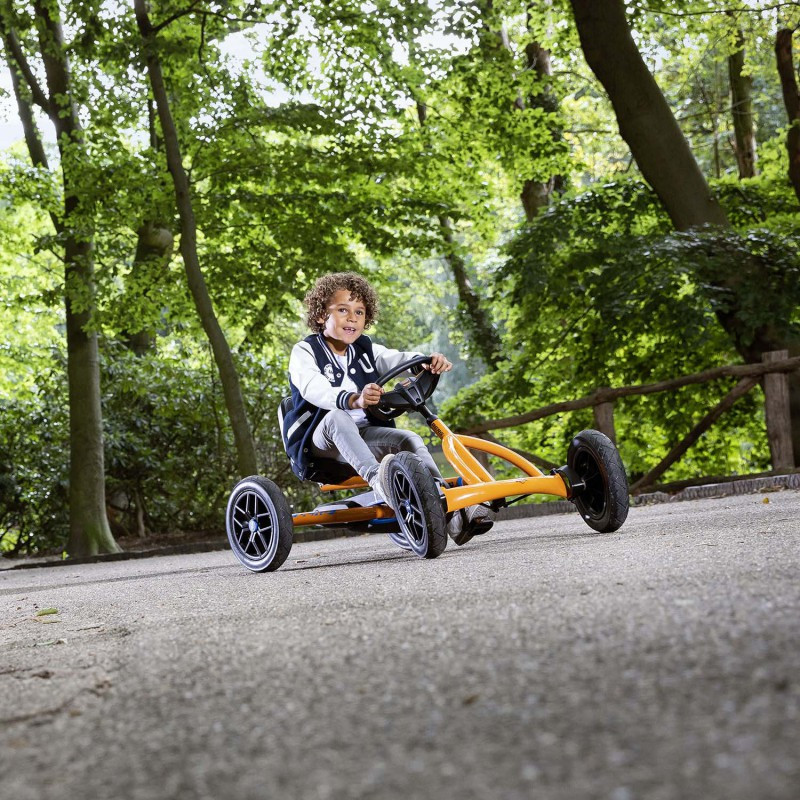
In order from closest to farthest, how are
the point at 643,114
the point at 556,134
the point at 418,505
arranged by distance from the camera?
1. the point at 418,505
2. the point at 643,114
3. the point at 556,134

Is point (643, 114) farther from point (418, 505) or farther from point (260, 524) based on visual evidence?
point (418, 505)

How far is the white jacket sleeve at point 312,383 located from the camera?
232 inches

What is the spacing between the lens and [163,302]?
46.3 ft

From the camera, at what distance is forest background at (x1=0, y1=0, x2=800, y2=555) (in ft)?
38.1

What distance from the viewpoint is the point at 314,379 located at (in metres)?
6.08

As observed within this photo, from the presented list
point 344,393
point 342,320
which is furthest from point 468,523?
point 342,320

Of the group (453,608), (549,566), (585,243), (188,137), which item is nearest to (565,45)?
(585,243)

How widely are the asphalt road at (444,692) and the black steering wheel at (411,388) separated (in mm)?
2045

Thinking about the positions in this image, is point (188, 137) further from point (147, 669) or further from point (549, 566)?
point (147, 669)

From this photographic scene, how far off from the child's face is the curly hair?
3cm

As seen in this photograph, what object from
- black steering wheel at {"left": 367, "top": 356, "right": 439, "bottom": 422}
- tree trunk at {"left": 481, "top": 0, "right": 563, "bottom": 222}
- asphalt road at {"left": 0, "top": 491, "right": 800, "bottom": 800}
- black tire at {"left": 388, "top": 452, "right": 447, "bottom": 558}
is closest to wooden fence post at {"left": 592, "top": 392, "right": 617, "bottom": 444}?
black steering wheel at {"left": 367, "top": 356, "right": 439, "bottom": 422}

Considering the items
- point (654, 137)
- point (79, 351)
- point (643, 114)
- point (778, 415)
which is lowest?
point (778, 415)

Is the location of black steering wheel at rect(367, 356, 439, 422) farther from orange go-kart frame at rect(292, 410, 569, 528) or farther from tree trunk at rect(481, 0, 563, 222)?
tree trunk at rect(481, 0, 563, 222)

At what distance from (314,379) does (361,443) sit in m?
0.52
